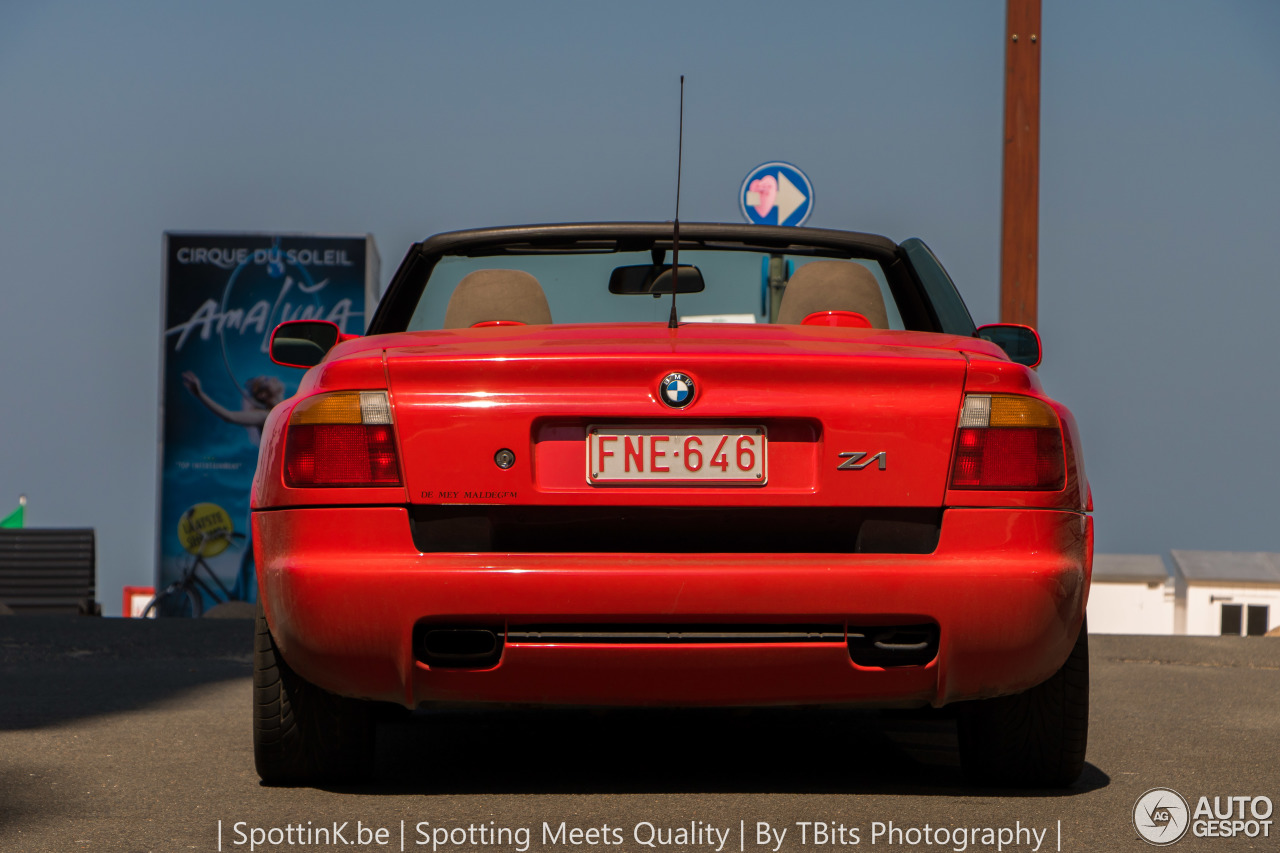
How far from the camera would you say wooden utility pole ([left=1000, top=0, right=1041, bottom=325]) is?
35.8 ft

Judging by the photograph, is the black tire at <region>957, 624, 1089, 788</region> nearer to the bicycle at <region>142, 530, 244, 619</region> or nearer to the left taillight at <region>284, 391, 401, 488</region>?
the left taillight at <region>284, 391, 401, 488</region>

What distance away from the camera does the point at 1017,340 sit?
456 cm

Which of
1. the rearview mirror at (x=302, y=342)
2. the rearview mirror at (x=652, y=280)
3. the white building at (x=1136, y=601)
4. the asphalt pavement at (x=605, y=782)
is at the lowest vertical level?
the white building at (x=1136, y=601)

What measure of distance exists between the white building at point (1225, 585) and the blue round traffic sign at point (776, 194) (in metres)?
35.0

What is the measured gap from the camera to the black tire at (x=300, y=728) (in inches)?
151

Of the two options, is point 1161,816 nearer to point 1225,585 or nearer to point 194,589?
point 194,589

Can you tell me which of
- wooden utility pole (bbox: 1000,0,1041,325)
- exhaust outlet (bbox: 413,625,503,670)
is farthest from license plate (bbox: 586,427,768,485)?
wooden utility pole (bbox: 1000,0,1041,325)

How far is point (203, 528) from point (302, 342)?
20.2m

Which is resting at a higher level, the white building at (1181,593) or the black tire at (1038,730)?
the black tire at (1038,730)

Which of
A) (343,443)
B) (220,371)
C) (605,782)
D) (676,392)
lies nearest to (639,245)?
(676,392)

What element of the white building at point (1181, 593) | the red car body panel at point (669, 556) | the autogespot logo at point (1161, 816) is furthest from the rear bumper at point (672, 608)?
the white building at point (1181, 593)

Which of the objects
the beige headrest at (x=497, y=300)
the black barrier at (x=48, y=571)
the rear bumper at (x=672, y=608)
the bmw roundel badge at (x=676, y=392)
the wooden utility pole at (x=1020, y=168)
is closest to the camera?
the rear bumper at (x=672, y=608)

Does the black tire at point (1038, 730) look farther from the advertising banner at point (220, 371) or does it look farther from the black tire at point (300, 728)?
the advertising banner at point (220, 371)

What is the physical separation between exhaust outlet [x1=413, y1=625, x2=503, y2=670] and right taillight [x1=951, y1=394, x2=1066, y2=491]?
104 cm
